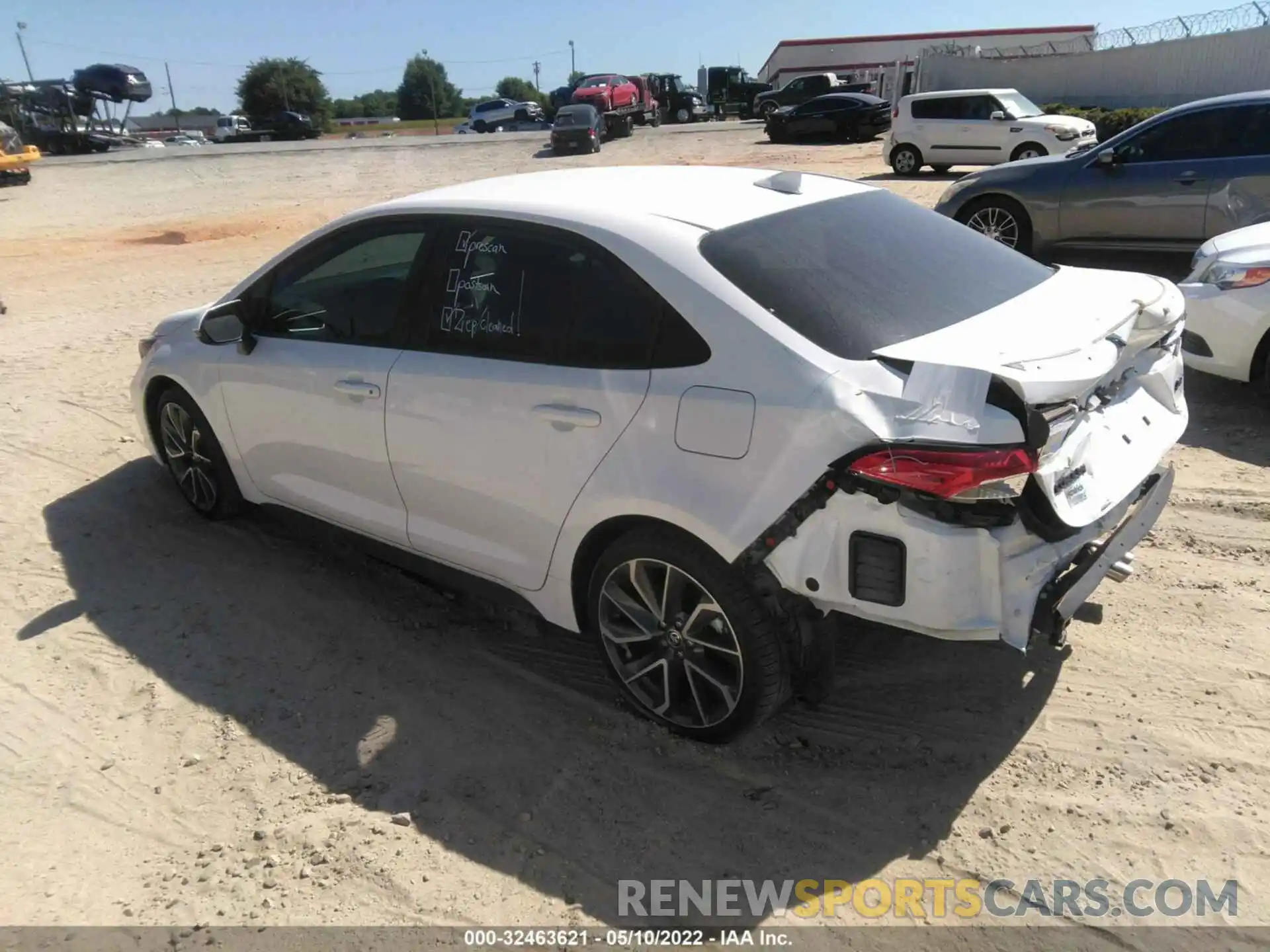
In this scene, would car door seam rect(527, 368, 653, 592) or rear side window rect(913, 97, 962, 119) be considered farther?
rear side window rect(913, 97, 962, 119)

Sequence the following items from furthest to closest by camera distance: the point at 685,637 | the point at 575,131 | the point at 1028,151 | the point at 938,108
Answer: the point at 575,131, the point at 938,108, the point at 1028,151, the point at 685,637

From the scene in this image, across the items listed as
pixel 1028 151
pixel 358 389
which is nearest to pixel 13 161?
pixel 1028 151

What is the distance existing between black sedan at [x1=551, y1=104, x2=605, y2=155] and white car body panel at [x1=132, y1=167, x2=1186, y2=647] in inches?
1060

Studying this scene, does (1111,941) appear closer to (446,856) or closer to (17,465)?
(446,856)

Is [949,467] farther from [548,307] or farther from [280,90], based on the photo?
[280,90]

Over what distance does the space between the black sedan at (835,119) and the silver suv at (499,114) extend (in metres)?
21.0

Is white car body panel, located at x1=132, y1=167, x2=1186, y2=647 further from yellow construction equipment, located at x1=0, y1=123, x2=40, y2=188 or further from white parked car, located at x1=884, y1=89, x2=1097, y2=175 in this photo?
yellow construction equipment, located at x1=0, y1=123, x2=40, y2=188

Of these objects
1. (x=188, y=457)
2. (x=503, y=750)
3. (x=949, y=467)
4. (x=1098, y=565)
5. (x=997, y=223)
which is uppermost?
(x=949, y=467)

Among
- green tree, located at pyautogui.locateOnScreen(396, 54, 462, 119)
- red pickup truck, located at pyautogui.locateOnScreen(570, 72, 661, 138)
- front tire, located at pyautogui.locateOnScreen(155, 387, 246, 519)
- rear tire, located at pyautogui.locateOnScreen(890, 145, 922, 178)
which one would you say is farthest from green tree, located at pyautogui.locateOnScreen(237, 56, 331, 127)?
front tire, located at pyautogui.locateOnScreen(155, 387, 246, 519)

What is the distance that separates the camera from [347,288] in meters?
4.13

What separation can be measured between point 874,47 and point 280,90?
47262 mm

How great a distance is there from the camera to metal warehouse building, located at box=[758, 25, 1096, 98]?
51.6m

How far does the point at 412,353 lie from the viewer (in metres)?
3.65

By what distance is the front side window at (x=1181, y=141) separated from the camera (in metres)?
8.30
